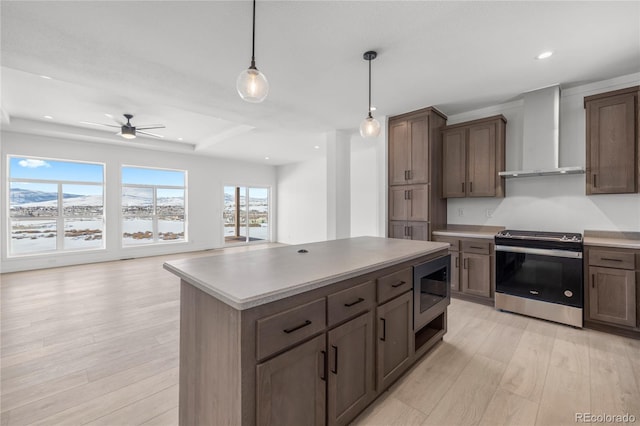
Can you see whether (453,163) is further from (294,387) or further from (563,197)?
(294,387)

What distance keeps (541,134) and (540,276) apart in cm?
171

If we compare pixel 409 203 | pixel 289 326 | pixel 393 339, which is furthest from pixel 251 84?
pixel 409 203

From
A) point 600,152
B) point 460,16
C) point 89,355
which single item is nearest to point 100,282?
point 89,355

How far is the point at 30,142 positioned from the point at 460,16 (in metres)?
7.70

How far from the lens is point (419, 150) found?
3852mm

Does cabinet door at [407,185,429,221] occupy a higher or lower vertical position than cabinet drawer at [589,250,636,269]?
higher

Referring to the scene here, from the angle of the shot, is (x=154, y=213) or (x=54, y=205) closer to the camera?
(x=54, y=205)

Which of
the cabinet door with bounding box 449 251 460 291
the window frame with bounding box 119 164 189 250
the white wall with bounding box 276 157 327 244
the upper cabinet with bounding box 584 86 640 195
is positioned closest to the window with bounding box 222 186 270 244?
the white wall with bounding box 276 157 327 244

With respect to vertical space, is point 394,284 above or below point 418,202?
below

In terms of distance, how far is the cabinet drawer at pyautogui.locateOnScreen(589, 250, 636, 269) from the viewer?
2.50 metres

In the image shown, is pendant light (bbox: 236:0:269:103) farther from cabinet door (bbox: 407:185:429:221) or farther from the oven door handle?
the oven door handle

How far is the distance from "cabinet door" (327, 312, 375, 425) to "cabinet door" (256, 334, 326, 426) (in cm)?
7

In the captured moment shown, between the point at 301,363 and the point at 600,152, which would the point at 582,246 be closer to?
the point at 600,152

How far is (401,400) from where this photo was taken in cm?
174
